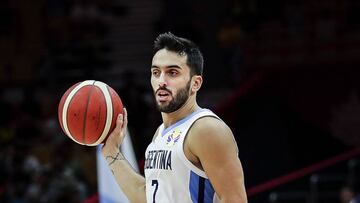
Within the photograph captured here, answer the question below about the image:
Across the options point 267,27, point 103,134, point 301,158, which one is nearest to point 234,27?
point 267,27

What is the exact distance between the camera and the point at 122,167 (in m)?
4.59

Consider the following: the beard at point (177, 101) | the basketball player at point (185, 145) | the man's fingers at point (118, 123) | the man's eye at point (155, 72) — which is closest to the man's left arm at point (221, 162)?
the basketball player at point (185, 145)

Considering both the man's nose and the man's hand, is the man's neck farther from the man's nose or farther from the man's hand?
the man's hand

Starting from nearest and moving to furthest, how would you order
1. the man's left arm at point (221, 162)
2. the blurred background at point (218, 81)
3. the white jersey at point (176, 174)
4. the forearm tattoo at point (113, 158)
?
the man's left arm at point (221, 162)
the white jersey at point (176, 174)
the forearm tattoo at point (113, 158)
the blurred background at point (218, 81)

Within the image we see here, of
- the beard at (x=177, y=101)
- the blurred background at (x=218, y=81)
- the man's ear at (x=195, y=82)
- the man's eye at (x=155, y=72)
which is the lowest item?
the blurred background at (x=218, y=81)

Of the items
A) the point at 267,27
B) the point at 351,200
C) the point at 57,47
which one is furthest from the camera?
the point at 57,47

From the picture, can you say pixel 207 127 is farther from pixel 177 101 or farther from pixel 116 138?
pixel 116 138

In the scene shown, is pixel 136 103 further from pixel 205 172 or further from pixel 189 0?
pixel 205 172

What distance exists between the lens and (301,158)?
11.5 m

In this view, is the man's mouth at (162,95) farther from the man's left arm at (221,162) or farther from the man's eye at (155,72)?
the man's left arm at (221,162)

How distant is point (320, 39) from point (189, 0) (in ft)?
11.0

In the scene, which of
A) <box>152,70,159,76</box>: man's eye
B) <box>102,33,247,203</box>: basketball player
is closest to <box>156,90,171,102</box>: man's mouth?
<box>102,33,247,203</box>: basketball player

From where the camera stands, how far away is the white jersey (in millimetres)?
4027

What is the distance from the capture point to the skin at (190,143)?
12.8ft
